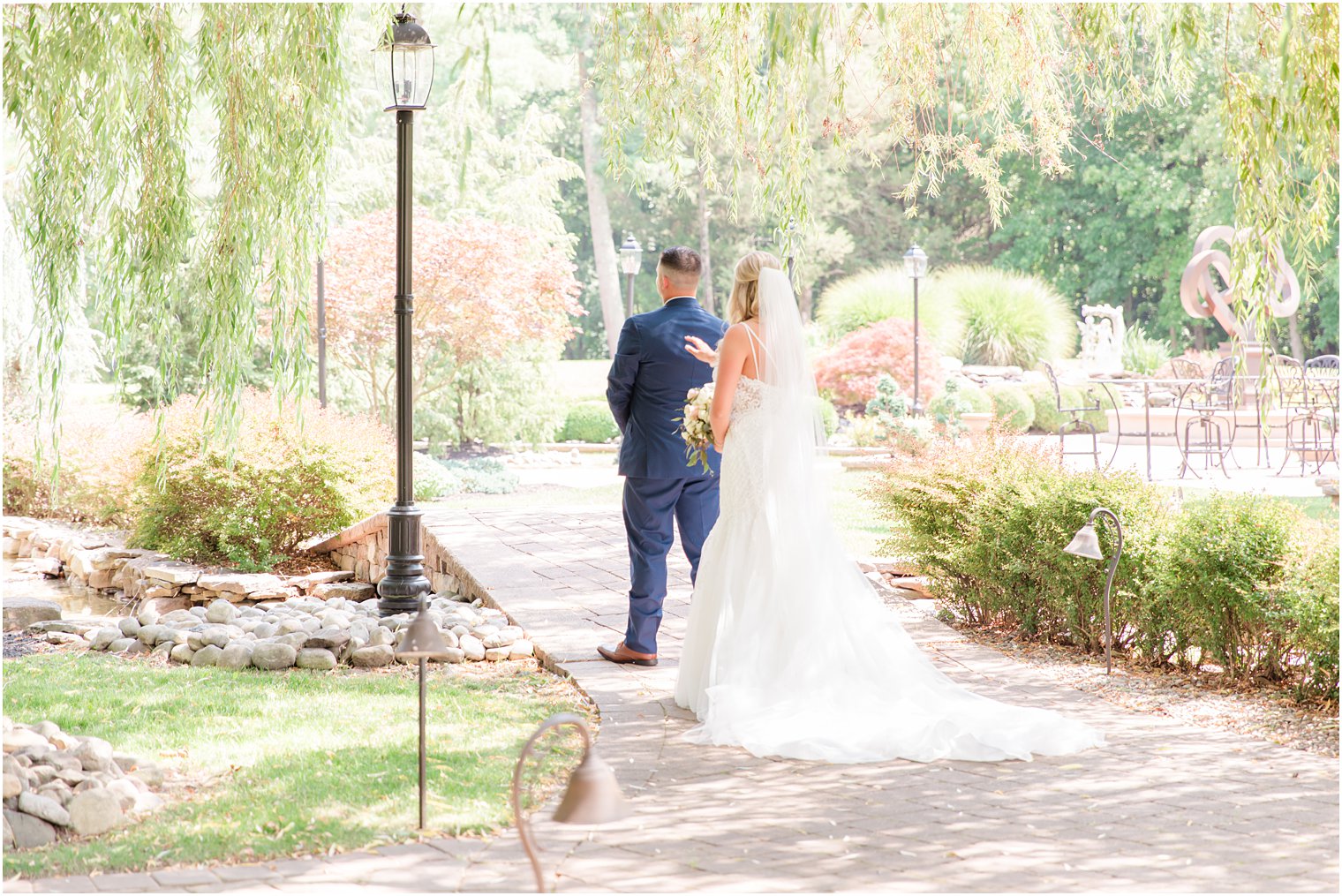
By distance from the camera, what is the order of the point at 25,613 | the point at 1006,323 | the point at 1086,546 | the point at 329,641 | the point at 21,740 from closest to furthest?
the point at 21,740 < the point at 1086,546 < the point at 329,641 < the point at 25,613 < the point at 1006,323

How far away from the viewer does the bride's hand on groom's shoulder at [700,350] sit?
233 inches

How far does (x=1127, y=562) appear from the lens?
633cm

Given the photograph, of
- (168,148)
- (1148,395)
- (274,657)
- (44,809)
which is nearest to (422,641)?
(44,809)

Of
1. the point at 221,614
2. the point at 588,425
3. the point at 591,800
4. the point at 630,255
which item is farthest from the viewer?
the point at 630,255

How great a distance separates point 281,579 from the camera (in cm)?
1006

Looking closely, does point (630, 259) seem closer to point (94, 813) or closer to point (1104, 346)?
point (1104, 346)

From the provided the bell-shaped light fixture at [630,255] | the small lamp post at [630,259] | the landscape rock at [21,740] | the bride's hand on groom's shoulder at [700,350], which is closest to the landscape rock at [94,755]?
the landscape rock at [21,740]

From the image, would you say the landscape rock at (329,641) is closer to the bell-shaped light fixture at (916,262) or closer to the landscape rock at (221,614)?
the landscape rock at (221,614)

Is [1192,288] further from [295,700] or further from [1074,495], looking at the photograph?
[295,700]

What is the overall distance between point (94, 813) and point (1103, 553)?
15.2 feet

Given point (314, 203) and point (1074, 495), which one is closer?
point (314, 203)

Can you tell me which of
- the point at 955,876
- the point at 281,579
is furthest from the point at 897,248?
the point at 955,876

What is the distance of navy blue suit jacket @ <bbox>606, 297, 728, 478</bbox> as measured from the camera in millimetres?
6109

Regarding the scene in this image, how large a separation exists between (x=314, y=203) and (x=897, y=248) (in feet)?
104
